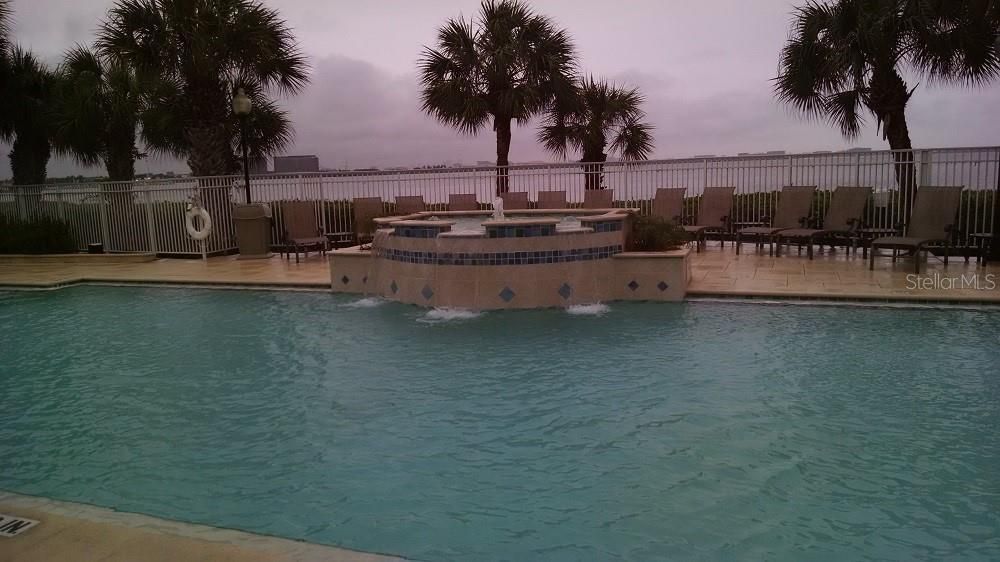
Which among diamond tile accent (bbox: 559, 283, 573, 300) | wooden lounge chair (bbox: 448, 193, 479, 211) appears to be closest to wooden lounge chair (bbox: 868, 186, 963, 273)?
diamond tile accent (bbox: 559, 283, 573, 300)

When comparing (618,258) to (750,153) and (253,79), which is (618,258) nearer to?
(750,153)

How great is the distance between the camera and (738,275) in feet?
32.7

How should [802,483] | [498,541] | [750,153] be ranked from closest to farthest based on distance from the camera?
1. [498,541]
2. [802,483]
3. [750,153]

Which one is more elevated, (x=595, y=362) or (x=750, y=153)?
(x=750, y=153)

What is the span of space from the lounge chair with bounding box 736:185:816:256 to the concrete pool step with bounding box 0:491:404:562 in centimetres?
990

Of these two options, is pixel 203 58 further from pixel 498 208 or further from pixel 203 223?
pixel 498 208

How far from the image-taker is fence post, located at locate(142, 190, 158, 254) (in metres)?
15.0

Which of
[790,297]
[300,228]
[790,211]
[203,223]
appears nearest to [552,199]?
[790,211]

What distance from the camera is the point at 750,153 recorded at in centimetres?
1285

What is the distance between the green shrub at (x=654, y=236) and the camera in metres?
9.39

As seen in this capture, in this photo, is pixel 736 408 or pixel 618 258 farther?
pixel 618 258

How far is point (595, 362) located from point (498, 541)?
10.3ft

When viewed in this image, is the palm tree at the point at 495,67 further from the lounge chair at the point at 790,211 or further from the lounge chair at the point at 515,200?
the lounge chair at the point at 790,211

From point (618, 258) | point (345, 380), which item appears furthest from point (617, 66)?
point (345, 380)
